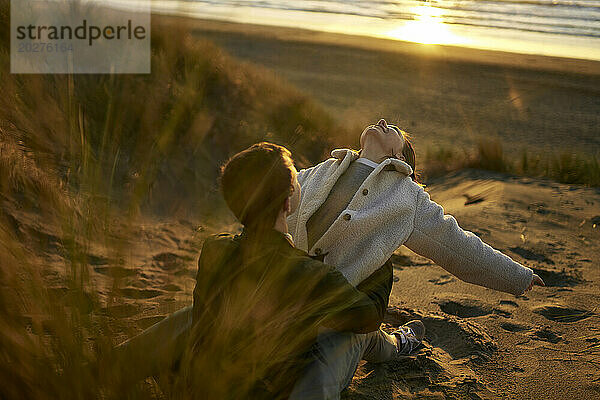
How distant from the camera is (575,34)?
565 inches

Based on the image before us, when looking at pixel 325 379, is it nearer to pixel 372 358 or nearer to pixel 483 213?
pixel 372 358

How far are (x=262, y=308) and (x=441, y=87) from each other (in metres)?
10.3

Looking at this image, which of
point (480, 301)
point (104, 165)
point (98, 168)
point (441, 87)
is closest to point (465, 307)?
point (480, 301)

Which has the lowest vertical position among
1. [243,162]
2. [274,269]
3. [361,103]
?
[361,103]

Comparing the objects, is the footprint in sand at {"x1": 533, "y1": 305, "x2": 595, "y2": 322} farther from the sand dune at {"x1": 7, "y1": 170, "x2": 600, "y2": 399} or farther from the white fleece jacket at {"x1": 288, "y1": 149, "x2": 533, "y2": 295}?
the white fleece jacket at {"x1": 288, "y1": 149, "x2": 533, "y2": 295}

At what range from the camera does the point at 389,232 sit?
2389mm

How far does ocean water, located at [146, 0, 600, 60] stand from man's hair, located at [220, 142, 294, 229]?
11.1m

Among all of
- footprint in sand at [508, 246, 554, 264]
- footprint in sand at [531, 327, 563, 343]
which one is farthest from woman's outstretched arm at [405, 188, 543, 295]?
footprint in sand at [508, 246, 554, 264]

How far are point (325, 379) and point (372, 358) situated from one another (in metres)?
0.71

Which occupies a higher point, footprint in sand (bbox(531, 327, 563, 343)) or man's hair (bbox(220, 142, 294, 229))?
man's hair (bbox(220, 142, 294, 229))

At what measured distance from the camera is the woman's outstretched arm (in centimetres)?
246

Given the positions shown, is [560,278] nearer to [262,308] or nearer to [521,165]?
[262,308]

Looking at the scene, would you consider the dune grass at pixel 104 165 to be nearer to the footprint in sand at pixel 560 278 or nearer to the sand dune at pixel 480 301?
the sand dune at pixel 480 301

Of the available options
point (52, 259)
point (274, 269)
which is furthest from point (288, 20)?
point (274, 269)
